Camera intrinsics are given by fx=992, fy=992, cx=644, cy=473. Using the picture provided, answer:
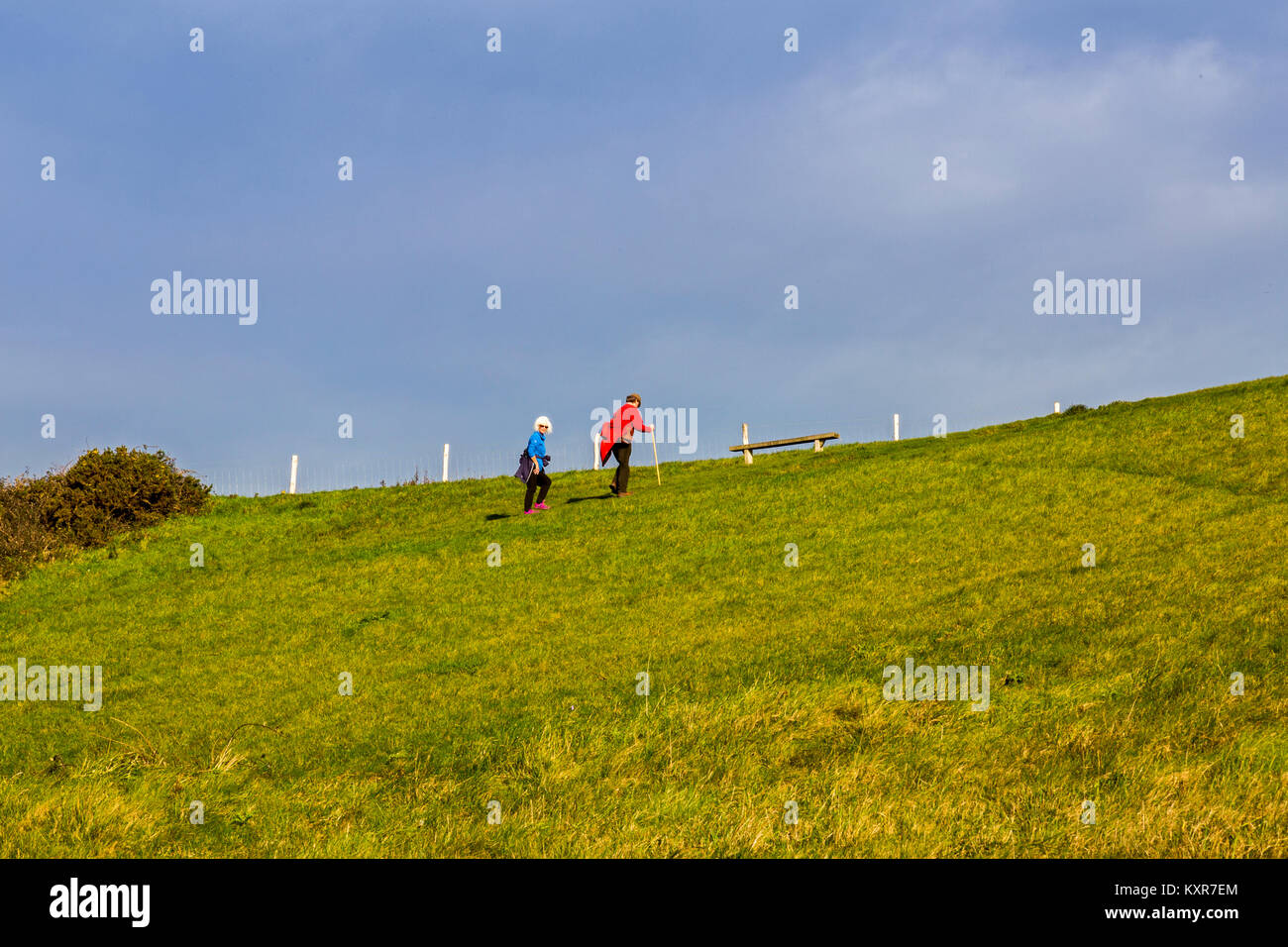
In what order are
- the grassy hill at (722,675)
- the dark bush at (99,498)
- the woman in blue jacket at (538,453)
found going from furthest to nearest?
the dark bush at (99,498) → the woman in blue jacket at (538,453) → the grassy hill at (722,675)

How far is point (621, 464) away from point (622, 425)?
57.2 inches

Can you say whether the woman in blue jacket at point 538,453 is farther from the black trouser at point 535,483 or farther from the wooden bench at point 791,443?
the wooden bench at point 791,443

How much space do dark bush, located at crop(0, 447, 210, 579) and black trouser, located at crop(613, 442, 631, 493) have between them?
17988mm

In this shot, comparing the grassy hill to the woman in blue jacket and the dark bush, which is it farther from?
the dark bush

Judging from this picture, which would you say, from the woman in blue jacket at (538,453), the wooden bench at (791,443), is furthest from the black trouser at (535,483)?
the wooden bench at (791,443)

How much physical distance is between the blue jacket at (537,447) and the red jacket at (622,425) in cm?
169

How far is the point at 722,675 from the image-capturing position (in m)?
13.6

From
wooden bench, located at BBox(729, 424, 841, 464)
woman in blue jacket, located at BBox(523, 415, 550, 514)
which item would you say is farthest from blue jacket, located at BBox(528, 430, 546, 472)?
wooden bench, located at BBox(729, 424, 841, 464)

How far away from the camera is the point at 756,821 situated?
27.6 feet

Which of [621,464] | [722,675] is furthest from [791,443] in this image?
[722,675]

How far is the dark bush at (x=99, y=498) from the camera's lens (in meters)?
33.7
